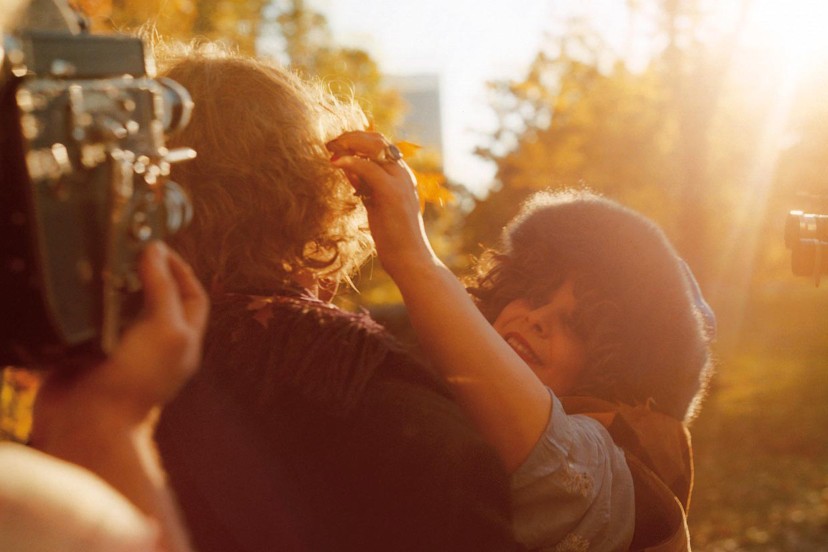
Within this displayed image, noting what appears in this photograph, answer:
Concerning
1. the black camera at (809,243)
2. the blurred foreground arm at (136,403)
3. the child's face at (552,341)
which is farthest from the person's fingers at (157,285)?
the black camera at (809,243)

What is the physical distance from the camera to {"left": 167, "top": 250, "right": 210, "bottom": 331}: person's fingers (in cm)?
119

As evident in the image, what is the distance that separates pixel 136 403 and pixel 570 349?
155cm

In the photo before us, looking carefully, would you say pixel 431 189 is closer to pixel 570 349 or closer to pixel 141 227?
pixel 570 349

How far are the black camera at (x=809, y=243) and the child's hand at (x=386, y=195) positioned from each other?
1.08 m

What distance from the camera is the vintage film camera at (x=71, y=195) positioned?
42.6 inches

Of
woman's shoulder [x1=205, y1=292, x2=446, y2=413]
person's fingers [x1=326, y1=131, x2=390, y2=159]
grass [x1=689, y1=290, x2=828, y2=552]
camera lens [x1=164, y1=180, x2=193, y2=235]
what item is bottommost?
grass [x1=689, y1=290, x2=828, y2=552]

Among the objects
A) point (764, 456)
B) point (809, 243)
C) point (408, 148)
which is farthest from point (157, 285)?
point (764, 456)

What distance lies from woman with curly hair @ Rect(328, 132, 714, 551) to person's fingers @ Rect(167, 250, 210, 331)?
803 millimetres

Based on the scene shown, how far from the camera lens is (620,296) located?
257cm

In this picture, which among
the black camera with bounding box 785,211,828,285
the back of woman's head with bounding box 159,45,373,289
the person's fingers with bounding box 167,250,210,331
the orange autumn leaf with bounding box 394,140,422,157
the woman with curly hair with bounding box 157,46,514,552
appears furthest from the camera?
the black camera with bounding box 785,211,828,285

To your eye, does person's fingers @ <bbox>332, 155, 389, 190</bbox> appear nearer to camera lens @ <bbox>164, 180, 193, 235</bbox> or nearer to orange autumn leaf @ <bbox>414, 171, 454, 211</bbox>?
orange autumn leaf @ <bbox>414, 171, 454, 211</bbox>

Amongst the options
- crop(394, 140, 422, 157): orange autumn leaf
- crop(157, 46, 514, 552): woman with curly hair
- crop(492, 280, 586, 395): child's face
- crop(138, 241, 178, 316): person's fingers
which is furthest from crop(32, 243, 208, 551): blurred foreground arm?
crop(492, 280, 586, 395): child's face

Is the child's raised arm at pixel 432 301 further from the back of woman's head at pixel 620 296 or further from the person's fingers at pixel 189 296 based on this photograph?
the person's fingers at pixel 189 296

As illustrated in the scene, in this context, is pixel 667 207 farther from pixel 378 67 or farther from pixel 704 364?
pixel 704 364
